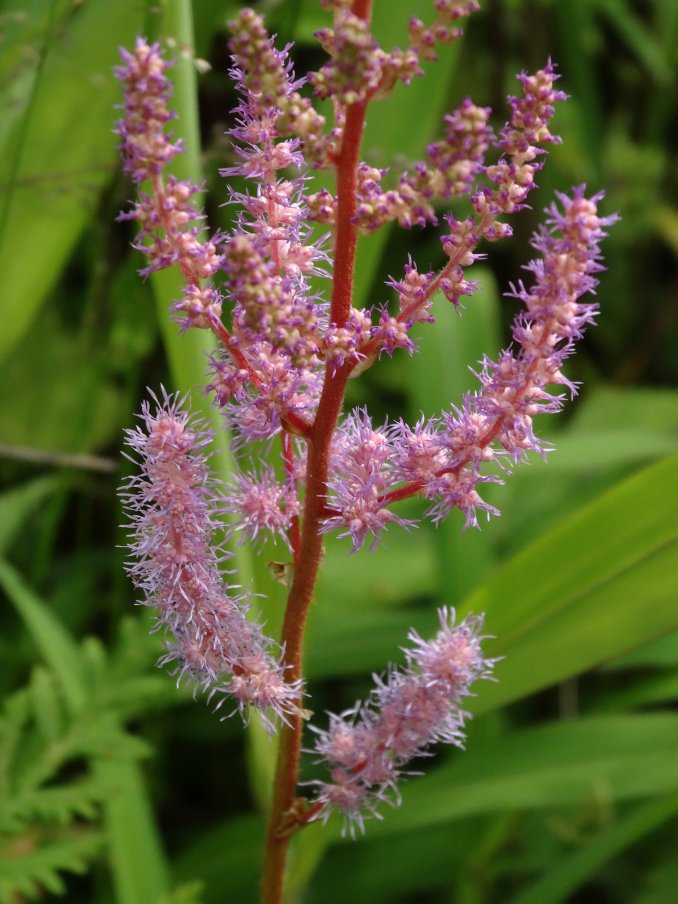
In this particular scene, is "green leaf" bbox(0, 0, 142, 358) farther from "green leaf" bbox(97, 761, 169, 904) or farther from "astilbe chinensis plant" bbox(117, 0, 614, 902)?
"astilbe chinensis plant" bbox(117, 0, 614, 902)

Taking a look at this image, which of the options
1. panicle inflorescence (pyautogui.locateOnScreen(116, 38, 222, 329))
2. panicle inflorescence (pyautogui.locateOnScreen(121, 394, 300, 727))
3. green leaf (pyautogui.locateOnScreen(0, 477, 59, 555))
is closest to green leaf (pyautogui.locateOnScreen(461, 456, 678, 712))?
panicle inflorescence (pyautogui.locateOnScreen(121, 394, 300, 727))

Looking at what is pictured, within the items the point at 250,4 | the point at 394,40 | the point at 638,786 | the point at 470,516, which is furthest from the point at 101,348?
the point at 470,516

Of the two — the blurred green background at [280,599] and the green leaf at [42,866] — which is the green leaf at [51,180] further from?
the green leaf at [42,866]

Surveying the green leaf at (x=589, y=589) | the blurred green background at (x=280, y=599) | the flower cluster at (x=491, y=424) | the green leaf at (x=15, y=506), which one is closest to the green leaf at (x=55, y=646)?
the blurred green background at (x=280, y=599)

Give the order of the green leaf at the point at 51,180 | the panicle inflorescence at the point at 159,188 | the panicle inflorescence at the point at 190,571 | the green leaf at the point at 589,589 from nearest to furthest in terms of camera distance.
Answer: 1. the panicle inflorescence at the point at 159,188
2. the panicle inflorescence at the point at 190,571
3. the green leaf at the point at 589,589
4. the green leaf at the point at 51,180

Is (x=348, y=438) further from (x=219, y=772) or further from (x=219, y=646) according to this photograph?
(x=219, y=772)

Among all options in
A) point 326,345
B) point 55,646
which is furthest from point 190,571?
point 55,646
